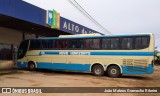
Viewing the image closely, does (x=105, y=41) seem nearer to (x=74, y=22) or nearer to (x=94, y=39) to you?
(x=94, y=39)

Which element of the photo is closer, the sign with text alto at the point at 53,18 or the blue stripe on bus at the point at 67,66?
the blue stripe on bus at the point at 67,66

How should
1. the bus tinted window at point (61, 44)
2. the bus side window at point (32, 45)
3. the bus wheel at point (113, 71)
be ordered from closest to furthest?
1. the bus wheel at point (113, 71)
2. the bus tinted window at point (61, 44)
3. the bus side window at point (32, 45)

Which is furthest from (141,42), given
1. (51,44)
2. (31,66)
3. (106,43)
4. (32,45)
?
(31,66)

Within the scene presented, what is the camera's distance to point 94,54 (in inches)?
747

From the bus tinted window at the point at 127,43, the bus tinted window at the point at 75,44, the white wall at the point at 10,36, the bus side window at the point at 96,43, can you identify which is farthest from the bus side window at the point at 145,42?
the white wall at the point at 10,36

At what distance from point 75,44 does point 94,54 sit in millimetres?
1859

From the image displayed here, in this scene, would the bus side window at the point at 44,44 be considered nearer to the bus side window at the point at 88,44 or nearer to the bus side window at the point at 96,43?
the bus side window at the point at 88,44

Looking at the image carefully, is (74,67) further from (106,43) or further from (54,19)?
(54,19)

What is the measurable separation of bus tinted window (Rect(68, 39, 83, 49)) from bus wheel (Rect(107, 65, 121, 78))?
9.58 feet

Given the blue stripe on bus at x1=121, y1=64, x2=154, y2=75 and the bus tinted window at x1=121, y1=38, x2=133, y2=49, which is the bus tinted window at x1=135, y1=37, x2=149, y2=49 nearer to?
the bus tinted window at x1=121, y1=38, x2=133, y2=49

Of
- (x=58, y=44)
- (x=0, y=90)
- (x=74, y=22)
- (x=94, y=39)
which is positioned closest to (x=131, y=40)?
(x=94, y=39)

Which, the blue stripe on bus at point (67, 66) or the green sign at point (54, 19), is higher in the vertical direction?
the green sign at point (54, 19)

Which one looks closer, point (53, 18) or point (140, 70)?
point (140, 70)

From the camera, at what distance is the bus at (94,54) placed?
1723cm
